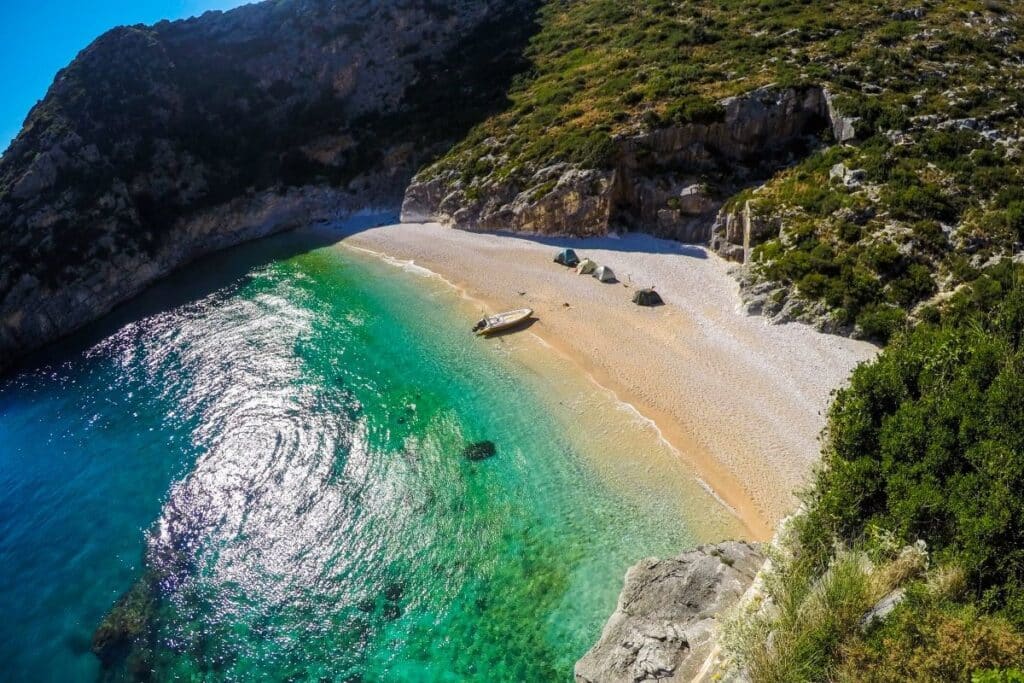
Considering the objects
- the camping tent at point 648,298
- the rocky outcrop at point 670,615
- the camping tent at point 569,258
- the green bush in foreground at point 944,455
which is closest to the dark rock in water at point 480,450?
the rocky outcrop at point 670,615

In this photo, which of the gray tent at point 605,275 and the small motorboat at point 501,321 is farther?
the gray tent at point 605,275

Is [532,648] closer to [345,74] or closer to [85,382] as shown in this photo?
[85,382]

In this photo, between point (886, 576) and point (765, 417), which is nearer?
point (886, 576)

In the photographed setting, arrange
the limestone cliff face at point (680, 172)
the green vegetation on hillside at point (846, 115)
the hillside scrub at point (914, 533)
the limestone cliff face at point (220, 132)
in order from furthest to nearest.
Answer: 1. the limestone cliff face at point (220, 132)
2. the limestone cliff face at point (680, 172)
3. the green vegetation on hillside at point (846, 115)
4. the hillside scrub at point (914, 533)

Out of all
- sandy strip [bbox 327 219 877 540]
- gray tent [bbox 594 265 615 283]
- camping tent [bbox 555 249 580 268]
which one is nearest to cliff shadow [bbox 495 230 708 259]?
sandy strip [bbox 327 219 877 540]

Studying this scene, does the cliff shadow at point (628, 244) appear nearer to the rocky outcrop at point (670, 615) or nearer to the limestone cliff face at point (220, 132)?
the limestone cliff face at point (220, 132)

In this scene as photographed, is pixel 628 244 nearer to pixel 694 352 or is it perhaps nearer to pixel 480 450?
pixel 694 352

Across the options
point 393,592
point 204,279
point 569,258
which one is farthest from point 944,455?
point 204,279

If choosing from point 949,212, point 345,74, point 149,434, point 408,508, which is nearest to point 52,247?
point 149,434
